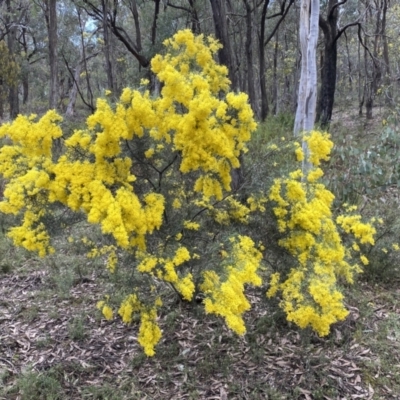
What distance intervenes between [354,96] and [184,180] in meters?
26.1

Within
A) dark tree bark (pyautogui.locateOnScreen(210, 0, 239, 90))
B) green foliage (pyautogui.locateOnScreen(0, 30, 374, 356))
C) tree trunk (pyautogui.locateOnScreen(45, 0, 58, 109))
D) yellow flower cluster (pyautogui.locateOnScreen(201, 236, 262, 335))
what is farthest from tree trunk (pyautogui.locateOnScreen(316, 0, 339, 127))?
yellow flower cluster (pyautogui.locateOnScreen(201, 236, 262, 335))

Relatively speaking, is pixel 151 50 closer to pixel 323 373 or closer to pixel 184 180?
pixel 184 180

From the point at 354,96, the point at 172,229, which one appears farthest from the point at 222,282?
the point at 354,96

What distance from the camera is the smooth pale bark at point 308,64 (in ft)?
25.4

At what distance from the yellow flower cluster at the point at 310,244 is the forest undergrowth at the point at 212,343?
34cm

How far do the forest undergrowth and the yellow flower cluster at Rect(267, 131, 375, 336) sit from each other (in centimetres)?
34

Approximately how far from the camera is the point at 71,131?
12.4 feet

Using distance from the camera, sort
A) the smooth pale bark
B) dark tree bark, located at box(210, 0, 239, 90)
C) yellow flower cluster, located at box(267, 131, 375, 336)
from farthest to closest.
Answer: the smooth pale bark → dark tree bark, located at box(210, 0, 239, 90) → yellow flower cluster, located at box(267, 131, 375, 336)

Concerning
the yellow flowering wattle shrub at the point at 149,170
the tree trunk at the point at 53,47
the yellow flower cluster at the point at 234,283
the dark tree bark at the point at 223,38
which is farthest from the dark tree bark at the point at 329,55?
the yellow flower cluster at the point at 234,283

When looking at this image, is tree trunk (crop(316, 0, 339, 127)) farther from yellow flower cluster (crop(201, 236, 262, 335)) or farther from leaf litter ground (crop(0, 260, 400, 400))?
yellow flower cluster (crop(201, 236, 262, 335))

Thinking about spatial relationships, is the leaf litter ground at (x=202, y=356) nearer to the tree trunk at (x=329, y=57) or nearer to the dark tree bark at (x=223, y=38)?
the dark tree bark at (x=223, y=38)

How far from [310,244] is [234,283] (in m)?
0.85

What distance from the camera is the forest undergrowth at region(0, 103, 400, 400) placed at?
13.9 ft

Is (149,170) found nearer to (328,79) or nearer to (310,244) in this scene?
(310,244)
